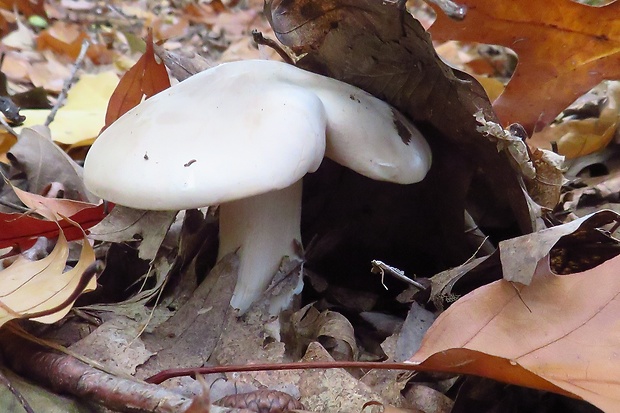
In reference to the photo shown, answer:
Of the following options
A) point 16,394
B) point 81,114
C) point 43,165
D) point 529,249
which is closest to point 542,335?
point 529,249

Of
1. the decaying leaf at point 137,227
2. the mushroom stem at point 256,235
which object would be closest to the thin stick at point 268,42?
the mushroom stem at point 256,235

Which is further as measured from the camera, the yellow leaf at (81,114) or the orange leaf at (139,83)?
the yellow leaf at (81,114)

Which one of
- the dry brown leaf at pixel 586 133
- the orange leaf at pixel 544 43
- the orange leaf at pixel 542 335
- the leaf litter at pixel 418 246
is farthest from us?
the dry brown leaf at pixel 586 133

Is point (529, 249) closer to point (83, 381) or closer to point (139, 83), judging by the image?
point (83, 381)

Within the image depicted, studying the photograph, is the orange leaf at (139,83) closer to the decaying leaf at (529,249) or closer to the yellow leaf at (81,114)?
the yellow leaf at (81,114)

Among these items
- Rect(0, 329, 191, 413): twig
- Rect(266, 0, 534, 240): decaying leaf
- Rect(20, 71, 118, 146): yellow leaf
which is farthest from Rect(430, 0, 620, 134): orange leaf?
Rect(20, 71, 118, 146): yellow leaf

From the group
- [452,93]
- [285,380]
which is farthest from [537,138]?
[285,380]

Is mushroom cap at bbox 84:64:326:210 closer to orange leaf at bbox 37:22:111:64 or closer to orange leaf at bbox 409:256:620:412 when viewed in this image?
orange leaf at bbox 409:256:620:412

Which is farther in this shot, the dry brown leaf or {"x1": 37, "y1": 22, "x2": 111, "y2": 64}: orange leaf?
{"x1": 37, "y1": 22, "x2": 111, "y2": 64}: orange leaf
